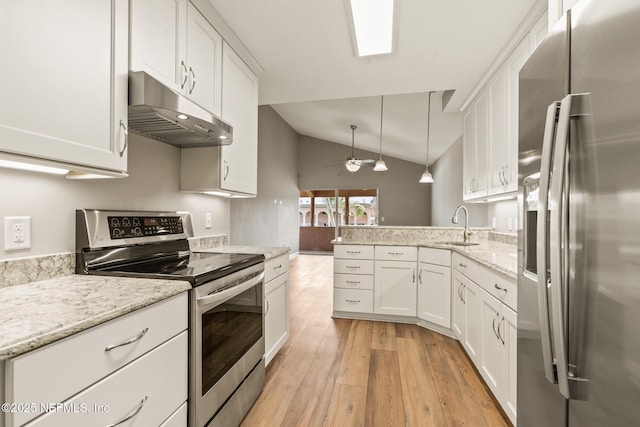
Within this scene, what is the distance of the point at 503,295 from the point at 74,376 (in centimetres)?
187

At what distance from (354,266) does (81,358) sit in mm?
2654

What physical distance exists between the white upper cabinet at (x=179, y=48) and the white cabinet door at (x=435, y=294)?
2.39 m

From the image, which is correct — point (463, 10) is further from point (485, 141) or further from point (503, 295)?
point (503, 295)

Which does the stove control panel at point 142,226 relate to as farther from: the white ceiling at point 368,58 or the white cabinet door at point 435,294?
the white cabinet door at point 435,294

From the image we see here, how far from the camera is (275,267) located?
2211mm

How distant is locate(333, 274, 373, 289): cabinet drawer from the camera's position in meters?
3.22

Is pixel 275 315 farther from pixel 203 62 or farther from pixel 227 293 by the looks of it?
pixel 203 62

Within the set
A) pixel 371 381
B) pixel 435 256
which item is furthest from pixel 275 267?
pixel 435 256

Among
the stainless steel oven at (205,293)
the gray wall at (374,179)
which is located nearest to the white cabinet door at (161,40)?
the stainless steel oven at (205,293)

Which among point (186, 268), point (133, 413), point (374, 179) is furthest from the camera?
point (374, 179)

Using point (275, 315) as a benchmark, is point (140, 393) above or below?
above

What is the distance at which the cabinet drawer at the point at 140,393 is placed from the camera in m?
0.79

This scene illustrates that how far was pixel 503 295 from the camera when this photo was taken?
5.40 feet

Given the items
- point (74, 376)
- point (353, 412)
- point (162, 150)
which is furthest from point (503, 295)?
point (162, 150)
